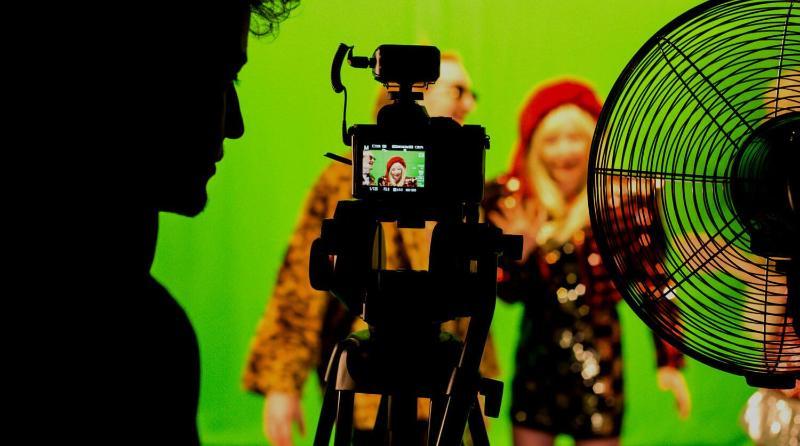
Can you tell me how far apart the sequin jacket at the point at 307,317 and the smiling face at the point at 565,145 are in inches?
18.3

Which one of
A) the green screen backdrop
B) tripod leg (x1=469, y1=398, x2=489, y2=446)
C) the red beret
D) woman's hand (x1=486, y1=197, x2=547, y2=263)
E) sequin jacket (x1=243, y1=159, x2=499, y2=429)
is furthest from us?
the green screen backdrop

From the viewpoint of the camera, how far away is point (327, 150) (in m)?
2.55

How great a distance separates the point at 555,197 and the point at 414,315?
1396 mm

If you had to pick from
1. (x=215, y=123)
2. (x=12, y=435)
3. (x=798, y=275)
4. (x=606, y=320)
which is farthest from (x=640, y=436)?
(x=12, y=435)

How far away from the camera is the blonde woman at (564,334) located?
221 cm

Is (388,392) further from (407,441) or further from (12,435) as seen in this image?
(12,435)

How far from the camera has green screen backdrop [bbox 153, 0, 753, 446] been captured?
254 cm

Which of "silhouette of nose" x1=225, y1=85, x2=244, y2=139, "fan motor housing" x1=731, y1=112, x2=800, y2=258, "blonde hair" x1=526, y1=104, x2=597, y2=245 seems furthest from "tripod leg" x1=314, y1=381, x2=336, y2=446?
"blonde hair" x1=526, y1=104, x2=597, y2=245

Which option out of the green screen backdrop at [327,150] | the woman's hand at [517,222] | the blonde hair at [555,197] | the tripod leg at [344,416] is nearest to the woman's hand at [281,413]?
the green screen backdrop at [327,150]

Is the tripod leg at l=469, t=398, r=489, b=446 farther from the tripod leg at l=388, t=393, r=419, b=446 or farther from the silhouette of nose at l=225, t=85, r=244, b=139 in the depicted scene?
the silhouette of nose at l=225, t=85, r=244, b=139

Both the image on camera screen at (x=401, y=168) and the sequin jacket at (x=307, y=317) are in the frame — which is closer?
the image on camera screen at (x=401, y=168)

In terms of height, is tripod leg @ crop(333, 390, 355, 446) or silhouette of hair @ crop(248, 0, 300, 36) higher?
silhouette of hair @ crop(248, 0, 300, 36)

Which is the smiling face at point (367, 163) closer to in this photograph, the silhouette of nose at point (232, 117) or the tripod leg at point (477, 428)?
the silhouette of nose at point (232, 117)

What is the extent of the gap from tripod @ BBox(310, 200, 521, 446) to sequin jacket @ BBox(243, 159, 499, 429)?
101cm
